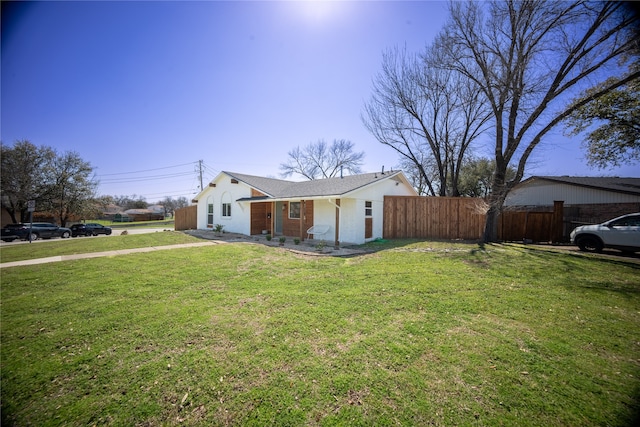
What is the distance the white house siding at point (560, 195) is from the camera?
48.4 feet

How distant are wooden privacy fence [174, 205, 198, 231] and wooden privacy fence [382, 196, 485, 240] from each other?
18.2m

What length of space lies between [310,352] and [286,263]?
16.8 feet

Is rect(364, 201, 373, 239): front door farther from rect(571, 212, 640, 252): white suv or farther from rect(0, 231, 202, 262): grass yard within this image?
rect(0, 231, 202, 262): grass yard

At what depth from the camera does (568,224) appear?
546 inches

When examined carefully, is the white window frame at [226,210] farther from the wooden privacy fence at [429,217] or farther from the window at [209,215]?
the wooden privacy fence at [429,217]

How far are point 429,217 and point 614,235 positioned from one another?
22.8 feet

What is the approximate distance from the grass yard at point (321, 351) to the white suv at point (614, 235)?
482cm

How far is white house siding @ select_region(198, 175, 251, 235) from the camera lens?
17.6m

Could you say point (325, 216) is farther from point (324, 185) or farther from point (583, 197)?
point (583, 197)

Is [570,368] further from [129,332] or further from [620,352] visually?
[129,332]

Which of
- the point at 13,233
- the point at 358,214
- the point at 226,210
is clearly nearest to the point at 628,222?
the point at 358,214

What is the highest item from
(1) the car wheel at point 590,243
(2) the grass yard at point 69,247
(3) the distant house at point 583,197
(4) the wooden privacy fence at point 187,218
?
(3) the distant house at point 583,197

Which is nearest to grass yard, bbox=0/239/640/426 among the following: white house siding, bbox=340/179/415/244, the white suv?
the white suv

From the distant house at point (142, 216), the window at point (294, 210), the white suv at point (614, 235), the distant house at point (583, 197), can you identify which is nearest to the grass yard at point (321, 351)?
the white suv at point (614, 235)
